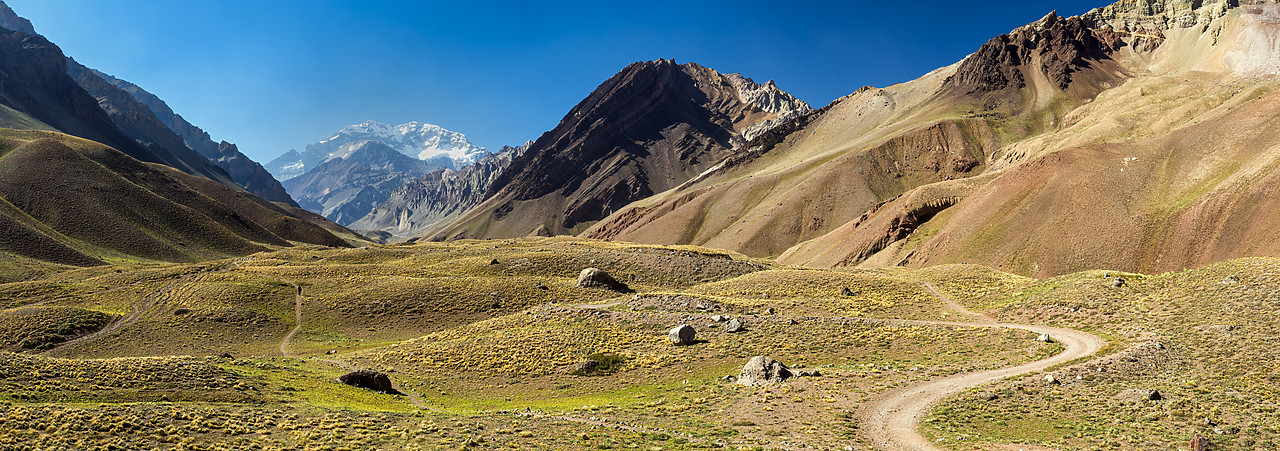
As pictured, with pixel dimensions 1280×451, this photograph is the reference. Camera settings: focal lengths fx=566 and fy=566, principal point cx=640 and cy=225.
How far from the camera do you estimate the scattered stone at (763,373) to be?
1257 inches

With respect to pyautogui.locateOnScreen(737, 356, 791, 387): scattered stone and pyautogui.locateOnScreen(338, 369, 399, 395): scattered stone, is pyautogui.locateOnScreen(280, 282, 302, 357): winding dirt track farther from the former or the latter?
pyautogui.locateOnScreen(737, 356, 791, 387): scattered stone

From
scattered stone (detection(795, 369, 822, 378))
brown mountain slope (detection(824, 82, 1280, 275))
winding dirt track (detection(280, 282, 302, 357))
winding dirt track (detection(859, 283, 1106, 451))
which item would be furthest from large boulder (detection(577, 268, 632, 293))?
brown mountain slope (detection(824, 82, 1280, 275))

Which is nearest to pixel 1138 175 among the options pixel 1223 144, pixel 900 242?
pixel 1223 144

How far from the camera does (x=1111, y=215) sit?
84.8m

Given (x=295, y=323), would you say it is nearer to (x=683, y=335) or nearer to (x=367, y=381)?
(x=367, y=381)

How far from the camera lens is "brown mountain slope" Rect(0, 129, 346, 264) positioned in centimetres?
12950

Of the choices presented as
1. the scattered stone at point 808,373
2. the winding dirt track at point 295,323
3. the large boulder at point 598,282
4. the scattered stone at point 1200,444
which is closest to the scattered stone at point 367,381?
the winding dirt track at point 295,323

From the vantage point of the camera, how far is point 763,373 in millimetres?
32312

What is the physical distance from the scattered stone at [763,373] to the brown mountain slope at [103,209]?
14447 cm

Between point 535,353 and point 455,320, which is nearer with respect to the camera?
point 535,353

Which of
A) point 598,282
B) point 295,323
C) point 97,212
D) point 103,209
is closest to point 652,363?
point 598,282

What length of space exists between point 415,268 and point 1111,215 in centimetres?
10537

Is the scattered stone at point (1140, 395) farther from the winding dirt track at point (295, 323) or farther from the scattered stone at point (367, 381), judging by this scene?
the winding dirt track at point (295, 323)

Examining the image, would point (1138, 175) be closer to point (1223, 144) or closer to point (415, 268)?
point (1223, 144)
